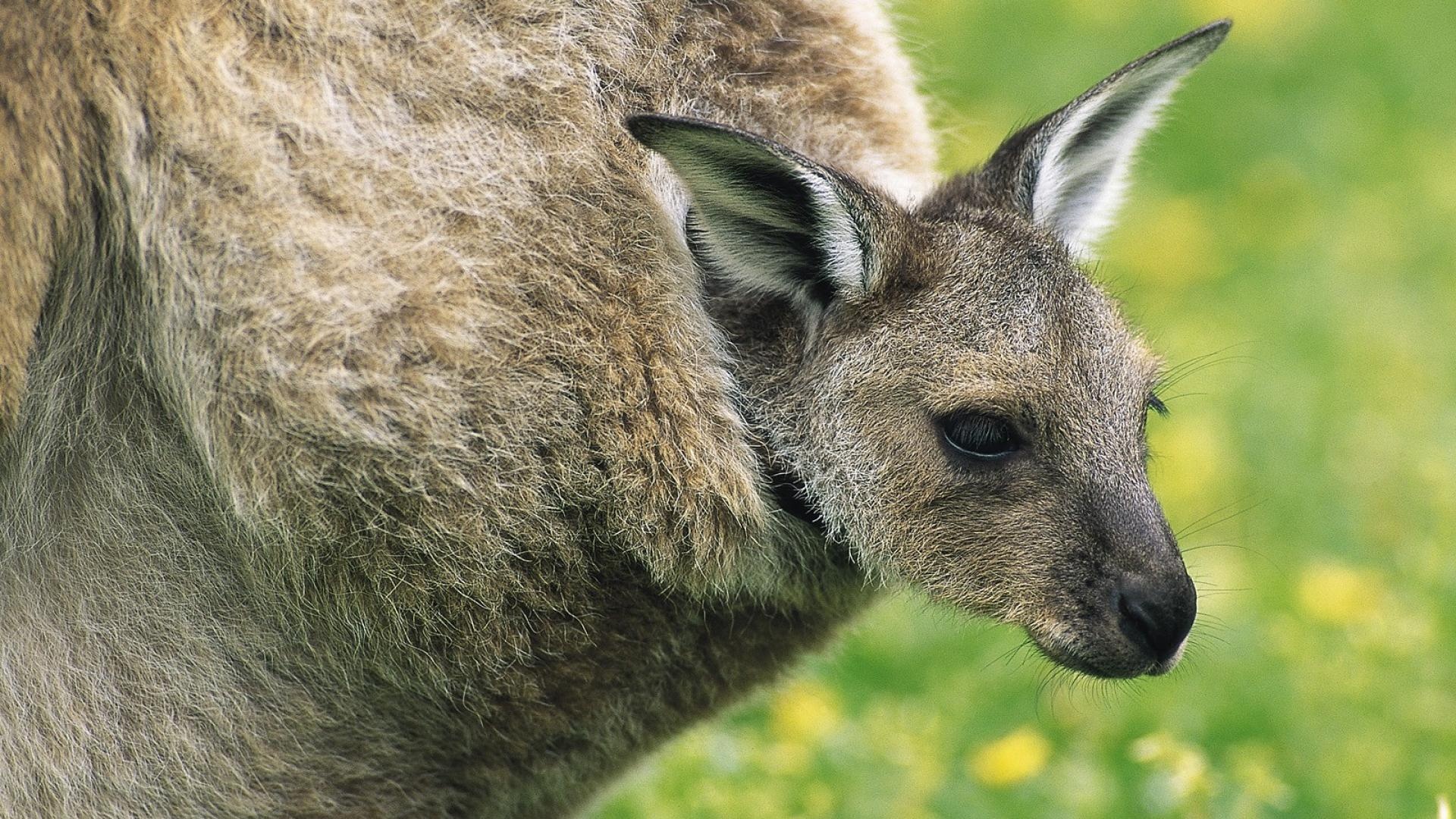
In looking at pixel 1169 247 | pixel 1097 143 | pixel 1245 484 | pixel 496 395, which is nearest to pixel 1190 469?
pixel 1245 484

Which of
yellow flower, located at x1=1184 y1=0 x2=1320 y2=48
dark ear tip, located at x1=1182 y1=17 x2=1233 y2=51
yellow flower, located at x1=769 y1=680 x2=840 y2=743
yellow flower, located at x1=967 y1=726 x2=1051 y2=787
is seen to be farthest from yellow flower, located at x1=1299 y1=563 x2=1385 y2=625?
yellow flower, located at x1=1184 y1=0 x2=1320 y2=48

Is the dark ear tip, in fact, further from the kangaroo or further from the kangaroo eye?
the kangaroo eye

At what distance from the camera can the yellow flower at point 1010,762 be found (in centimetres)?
520

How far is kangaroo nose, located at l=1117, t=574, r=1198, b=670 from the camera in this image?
13.3ft

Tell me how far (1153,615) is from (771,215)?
1.26 metres

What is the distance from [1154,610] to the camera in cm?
404

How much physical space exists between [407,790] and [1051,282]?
77.4 inches

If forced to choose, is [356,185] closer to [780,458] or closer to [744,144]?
[744,144]

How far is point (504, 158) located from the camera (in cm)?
385

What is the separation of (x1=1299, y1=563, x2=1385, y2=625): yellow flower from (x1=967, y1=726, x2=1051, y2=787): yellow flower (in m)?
1.17

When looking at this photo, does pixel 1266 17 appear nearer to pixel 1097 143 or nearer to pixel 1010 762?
pixel 1097 143

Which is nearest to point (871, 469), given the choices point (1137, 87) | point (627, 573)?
point (627, 573)

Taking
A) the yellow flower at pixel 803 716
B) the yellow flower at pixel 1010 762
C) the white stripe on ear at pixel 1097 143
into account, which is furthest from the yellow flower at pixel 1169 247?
the white stripe on ear at pixel 1097 143

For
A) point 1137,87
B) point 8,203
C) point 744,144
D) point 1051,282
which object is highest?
point 8,203
